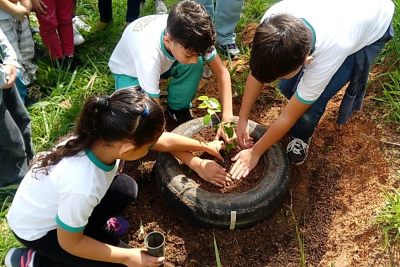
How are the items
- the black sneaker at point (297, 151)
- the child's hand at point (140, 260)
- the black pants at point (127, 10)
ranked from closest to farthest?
1. the child's hand at point (140, 260)
2. the black sneaker at point (297, 151)
3. the black pants at point (127, 10)

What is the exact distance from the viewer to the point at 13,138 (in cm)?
245

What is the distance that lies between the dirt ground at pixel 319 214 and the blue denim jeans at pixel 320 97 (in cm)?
24

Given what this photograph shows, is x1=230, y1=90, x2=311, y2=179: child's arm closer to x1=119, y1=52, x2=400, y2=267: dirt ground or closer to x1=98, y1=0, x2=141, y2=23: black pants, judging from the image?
x1=119, y1=52, x2=400, y2=267: dirt ground

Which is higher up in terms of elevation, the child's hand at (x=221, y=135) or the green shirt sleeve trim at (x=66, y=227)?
the green shirt sleeve trim at (x=66, y=227)

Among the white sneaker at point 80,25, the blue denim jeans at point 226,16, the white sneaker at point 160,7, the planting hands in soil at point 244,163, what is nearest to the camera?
the planting hands in soil at point 244,163

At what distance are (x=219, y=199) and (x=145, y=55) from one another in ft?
3.20

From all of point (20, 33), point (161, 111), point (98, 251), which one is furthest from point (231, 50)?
point (98, 251)

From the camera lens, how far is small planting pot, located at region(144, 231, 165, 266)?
6.41ft

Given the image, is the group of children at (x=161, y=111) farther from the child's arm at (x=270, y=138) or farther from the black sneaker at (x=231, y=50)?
the black sneaker at (x=231, y=50)

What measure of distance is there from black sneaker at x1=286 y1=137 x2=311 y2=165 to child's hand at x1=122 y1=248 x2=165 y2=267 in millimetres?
1252

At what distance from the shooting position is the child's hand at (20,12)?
2.91 m

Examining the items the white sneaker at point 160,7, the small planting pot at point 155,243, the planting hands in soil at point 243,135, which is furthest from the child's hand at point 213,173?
the white sneaker at point 160,7

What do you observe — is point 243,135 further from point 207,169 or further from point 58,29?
point 58,29

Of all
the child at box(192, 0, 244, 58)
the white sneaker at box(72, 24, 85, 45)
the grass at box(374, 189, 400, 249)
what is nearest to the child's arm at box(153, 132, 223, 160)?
the grass at box(374, 189, 400, 249)
